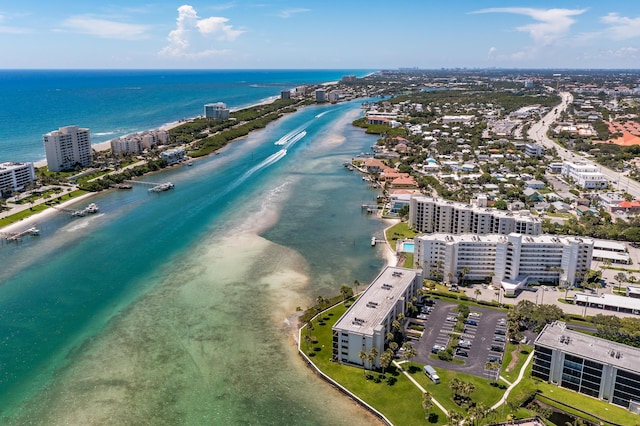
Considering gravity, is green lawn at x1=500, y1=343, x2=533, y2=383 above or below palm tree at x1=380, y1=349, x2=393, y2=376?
below

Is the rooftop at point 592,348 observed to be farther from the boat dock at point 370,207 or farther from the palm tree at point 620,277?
the boat dock at point 370,207

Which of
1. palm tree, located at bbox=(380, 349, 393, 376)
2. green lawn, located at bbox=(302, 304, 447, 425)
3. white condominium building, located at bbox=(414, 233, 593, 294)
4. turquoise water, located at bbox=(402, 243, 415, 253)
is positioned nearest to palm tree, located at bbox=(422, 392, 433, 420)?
green lawn, located at bbox=(302, 304, 447, 425)

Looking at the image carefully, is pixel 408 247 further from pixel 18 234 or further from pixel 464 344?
pixel 18 234

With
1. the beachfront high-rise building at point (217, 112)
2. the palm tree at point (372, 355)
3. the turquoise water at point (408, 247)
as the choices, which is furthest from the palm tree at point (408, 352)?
the beachfront high-rise building at point (217, 112)

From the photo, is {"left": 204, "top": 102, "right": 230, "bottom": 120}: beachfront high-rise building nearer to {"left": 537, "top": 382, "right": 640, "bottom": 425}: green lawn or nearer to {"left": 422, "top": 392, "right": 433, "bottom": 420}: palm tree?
{"left": 422, "top": 392, "right": 433, "bottom": 420}: palm tree

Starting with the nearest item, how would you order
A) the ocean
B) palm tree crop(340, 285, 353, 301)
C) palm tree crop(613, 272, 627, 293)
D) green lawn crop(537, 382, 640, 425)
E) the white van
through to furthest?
1. green lawn crop(537, 382, 640, 425)
2. the ocean
3. the white van
4. palm tree crop(340, 285, 353, 301)
5. palm tree crop(613, 272, 627, 293)

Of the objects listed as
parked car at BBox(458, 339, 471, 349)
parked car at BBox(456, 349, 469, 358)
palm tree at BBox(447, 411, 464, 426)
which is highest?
palm tree at BBox(447, 411, 464, 426)

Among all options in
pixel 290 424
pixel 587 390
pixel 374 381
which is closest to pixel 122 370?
pixel 290 424
